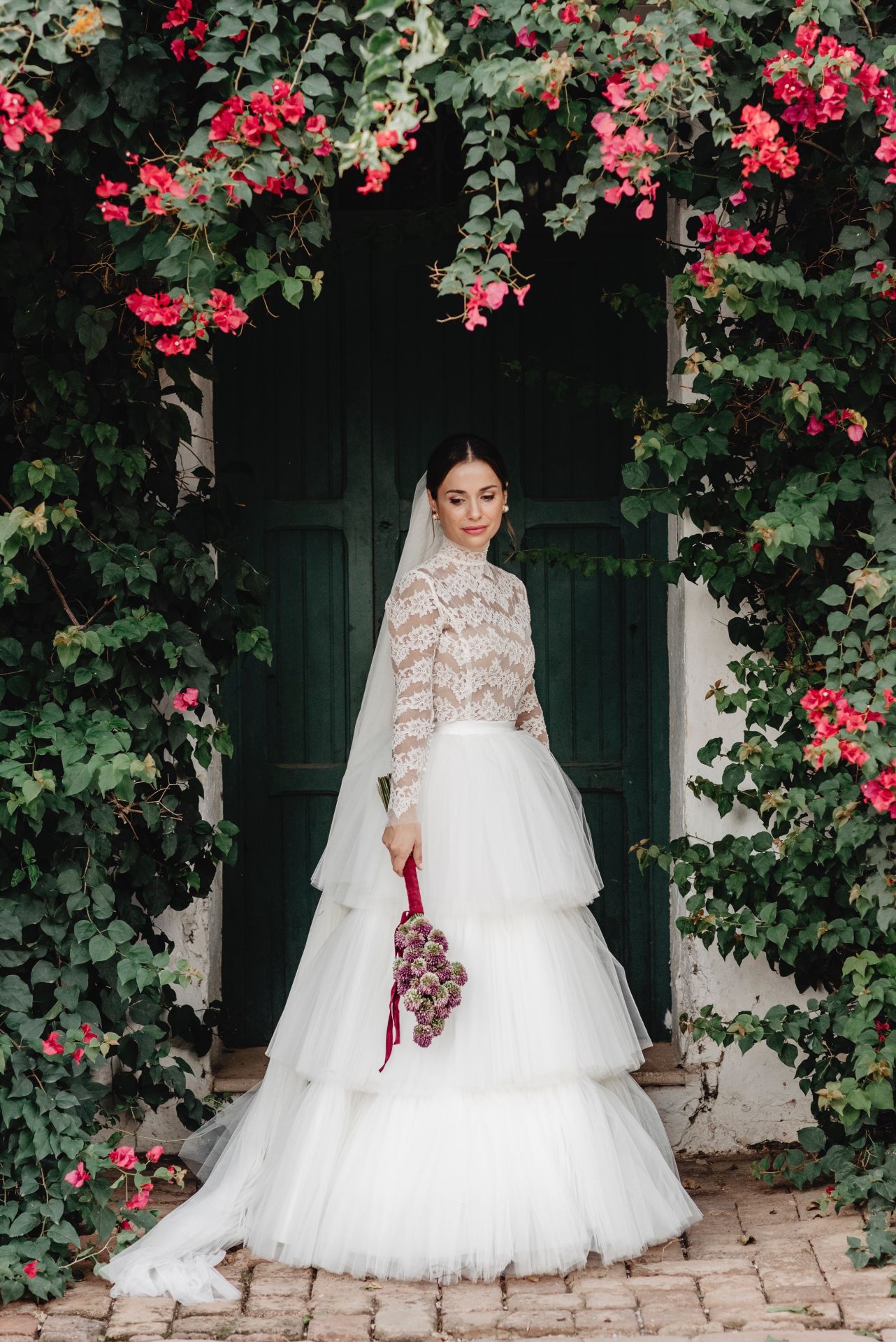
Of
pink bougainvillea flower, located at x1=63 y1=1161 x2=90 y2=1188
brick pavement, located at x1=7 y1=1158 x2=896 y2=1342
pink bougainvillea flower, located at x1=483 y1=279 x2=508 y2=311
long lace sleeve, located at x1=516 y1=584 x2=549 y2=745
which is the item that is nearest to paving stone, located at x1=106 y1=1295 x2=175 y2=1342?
brick pavement, located at x1=7 y1=1158 x2=896 y2=1342

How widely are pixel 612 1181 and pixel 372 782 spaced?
1180 millimetres

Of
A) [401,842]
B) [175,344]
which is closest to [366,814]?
[401,842]

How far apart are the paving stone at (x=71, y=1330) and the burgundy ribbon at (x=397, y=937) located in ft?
2.78

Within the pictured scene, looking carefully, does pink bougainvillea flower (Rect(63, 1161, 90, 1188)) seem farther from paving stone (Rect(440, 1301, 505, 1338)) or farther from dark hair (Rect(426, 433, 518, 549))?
dark hair (Rect(426, 433, 518, 549))

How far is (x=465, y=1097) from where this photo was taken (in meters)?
3.55

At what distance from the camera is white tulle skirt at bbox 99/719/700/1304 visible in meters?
3.45

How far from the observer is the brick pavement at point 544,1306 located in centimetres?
323

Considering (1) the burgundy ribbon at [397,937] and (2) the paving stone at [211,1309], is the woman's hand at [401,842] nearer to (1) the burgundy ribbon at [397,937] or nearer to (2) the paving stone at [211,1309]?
(1) the burgundy ribbon at [397,937]

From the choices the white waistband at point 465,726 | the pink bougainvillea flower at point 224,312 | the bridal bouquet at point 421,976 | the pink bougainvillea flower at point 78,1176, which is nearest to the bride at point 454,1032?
the white waistband at point 465,726

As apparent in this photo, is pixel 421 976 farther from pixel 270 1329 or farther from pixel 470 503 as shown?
pixel 470 503

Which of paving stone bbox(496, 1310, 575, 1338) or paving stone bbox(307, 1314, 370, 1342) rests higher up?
paving stone bbox(496, 1310, 575, 1338)

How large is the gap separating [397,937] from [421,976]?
126 millimetres

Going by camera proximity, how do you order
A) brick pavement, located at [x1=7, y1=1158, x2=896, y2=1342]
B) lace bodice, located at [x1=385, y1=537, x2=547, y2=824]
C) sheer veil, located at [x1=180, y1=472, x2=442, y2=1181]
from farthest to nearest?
sheer veil, located at [x1=180, y1=472, x2=442, y2=1181]
lace bodice, located at [x1=385, y1=537, x2=547, y2=824]
brick pavement, located at [x1=7, y1=1158, x2=896, y2=1342]

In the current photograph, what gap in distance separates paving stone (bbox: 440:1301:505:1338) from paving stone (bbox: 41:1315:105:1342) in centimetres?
69
